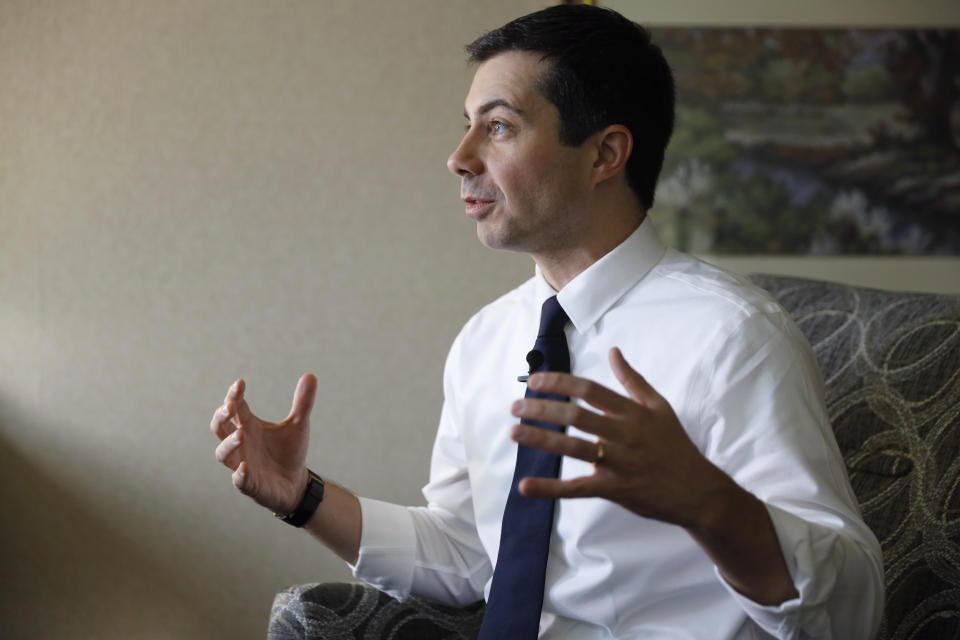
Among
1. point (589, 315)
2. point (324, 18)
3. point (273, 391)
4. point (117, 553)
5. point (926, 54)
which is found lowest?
point (117, 553)

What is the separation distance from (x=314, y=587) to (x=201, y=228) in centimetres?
114

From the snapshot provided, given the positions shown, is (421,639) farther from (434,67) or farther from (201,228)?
(434,67)

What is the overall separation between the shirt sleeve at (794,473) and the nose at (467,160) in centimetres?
44

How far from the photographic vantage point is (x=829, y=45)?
216 centimetres

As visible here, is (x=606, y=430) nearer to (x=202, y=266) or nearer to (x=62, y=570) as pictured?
(x=202, y=266)

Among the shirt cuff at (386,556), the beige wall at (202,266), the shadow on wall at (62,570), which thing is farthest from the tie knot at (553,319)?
the shadow on wall at (62,570)

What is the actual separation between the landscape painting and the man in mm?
887

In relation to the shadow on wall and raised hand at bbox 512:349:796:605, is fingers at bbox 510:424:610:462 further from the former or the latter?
the shadow on wall

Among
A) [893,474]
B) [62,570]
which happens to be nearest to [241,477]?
[893,474]

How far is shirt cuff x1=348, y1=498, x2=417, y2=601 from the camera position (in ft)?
4.28

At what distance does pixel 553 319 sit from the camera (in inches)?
48.3

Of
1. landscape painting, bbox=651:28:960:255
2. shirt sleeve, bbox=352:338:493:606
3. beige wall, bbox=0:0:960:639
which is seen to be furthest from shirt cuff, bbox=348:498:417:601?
landscape painting, bbox=651:28:960:255

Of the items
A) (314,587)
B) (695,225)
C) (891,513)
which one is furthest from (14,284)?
(891,513)

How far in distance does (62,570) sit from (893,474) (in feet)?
6.18
